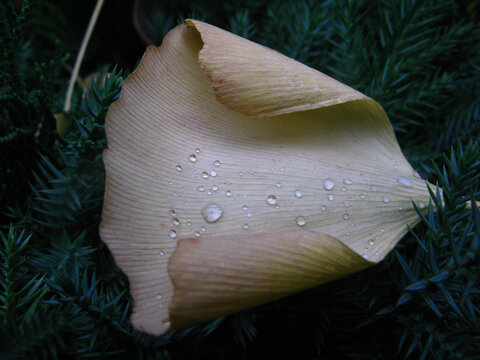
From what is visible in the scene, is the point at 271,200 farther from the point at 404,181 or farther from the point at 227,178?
the point at 404,181

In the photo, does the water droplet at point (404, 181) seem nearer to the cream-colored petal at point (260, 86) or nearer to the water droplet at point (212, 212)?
the cream-colored petal at point (260, 86)

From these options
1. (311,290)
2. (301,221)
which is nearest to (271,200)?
(301,221)

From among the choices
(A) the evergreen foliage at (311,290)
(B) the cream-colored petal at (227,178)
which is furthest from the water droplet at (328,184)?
(A) the evergreen foliage at (311,290)

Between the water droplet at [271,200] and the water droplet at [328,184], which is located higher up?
the water droplet at [328,184]

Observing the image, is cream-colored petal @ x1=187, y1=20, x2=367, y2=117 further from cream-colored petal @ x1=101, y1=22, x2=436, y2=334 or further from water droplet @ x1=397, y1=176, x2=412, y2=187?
water droplet @ x1=397, y1=176, x2=412, y2=187

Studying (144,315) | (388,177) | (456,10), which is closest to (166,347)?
(144,315)

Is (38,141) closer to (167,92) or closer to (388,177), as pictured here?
(167,92)
